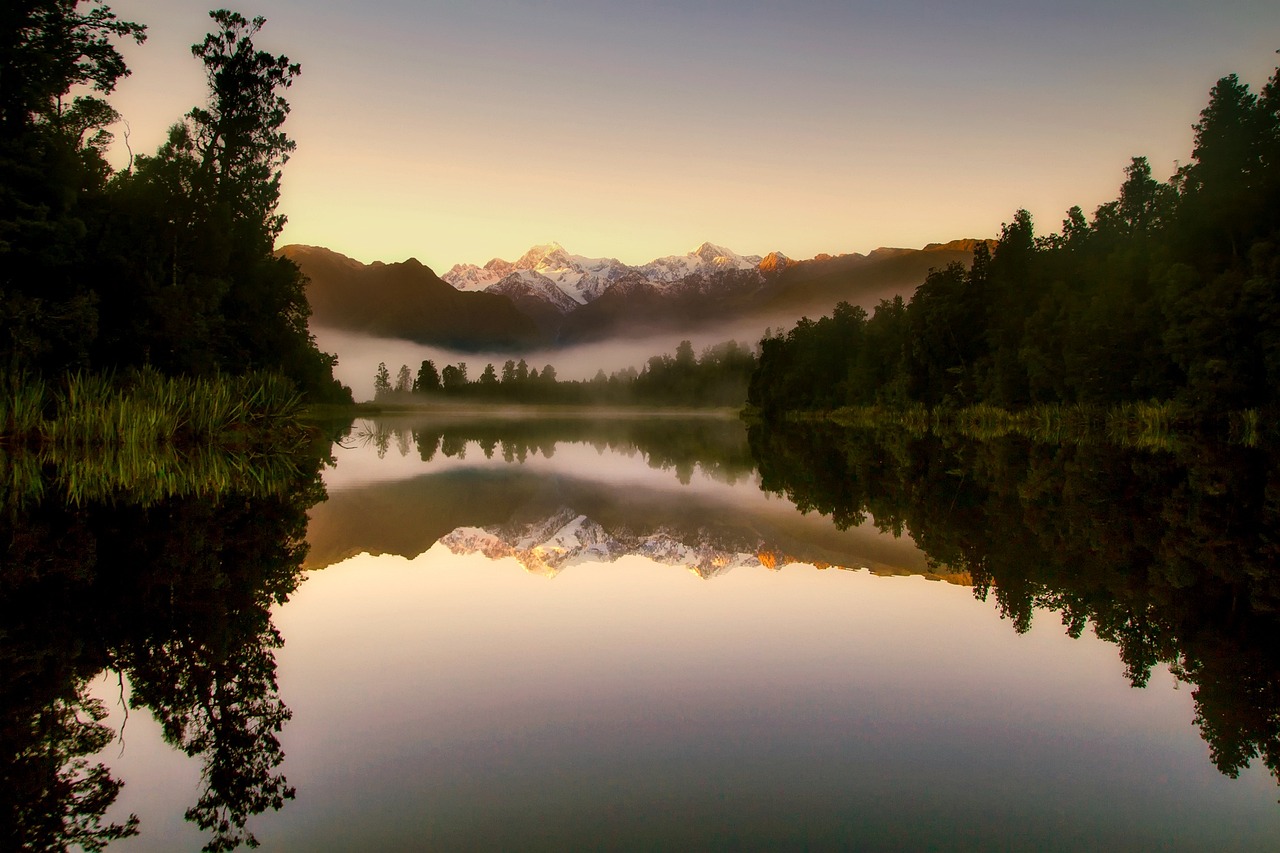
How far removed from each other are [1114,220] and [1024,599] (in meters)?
63.3

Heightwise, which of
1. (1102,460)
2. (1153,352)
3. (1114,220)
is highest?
(1114,220)

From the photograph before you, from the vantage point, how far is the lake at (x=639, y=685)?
4.32 metres

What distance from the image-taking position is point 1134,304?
145ft

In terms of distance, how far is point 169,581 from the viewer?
897 centimetres

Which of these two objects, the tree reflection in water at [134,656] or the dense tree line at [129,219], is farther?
the dense tree line at [129,219]

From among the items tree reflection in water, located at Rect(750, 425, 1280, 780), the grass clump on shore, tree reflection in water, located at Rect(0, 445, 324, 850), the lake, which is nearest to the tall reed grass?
the grass clump on shore

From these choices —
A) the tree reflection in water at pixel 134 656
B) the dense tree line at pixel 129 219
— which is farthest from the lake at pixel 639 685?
the dense tree line at pixel 129 219

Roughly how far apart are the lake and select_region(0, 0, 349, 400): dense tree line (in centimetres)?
1486

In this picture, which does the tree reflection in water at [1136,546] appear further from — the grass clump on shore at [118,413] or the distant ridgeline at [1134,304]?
the grass clump on shore at [118,413]

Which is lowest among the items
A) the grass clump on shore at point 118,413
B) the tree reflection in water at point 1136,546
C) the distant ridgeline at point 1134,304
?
the tree reflection in water at point 1136,546

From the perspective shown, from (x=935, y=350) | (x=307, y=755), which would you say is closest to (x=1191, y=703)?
(x=307, y=755)

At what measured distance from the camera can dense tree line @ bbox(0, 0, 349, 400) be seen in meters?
24.1

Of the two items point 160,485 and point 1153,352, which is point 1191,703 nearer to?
point 160,485

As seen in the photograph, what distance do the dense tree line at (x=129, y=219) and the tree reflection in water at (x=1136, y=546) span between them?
2173 centimetres
